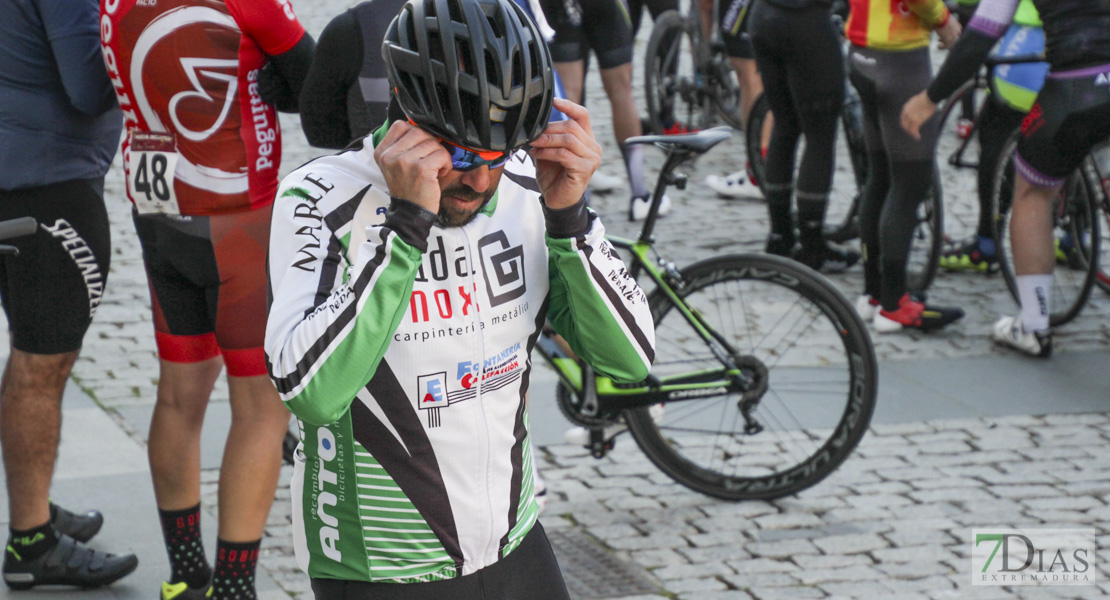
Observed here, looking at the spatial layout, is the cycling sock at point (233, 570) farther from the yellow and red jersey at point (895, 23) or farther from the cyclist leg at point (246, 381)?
the yellow and red jersey at point (895, 23)

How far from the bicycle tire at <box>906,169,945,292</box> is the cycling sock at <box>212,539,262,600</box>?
4.04 m

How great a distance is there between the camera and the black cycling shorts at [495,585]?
229 cm

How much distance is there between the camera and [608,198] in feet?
27.5

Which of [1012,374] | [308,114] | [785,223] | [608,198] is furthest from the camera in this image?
[608,198]

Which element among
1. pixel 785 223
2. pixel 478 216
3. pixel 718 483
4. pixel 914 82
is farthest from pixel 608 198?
pixel 478 216

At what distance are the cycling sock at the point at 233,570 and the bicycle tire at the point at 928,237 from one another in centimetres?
404

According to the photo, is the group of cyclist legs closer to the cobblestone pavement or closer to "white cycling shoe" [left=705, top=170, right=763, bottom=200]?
the cobblestone pavement

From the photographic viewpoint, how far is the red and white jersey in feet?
10.7

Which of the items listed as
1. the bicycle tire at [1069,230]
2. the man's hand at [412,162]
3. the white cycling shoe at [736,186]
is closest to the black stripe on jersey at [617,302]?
the man's hand at [412,162]

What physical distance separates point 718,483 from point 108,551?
219 cm

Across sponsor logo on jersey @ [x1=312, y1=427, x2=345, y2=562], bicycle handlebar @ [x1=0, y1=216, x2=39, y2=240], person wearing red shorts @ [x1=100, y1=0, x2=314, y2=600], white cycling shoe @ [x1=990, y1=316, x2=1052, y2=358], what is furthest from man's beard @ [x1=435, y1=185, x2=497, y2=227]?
white cycling shoe @ [x1=990, y1=316, x2=1052, y2=358]

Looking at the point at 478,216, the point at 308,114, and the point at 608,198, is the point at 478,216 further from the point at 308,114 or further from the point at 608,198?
the point at 608,198

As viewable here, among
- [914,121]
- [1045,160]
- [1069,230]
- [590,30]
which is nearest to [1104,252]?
[1069,230]

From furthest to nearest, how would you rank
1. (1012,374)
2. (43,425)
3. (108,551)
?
(1012,374) → (108,551) → (43,425)
